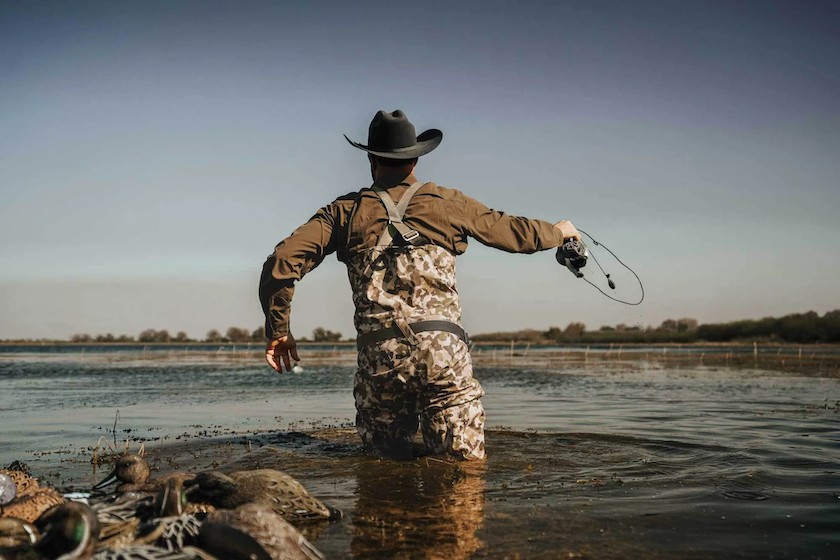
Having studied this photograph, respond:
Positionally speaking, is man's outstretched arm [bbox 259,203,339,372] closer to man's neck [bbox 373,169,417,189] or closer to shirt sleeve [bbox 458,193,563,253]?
man's neck [bbox 373,169,417,189]

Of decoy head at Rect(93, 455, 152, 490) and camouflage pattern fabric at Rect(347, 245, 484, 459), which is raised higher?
camouflage pattern fabric at Rect(347, 245, 484, 459)

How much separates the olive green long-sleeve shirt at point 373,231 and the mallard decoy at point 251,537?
224 cm

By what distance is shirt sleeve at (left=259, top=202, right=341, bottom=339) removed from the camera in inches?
193

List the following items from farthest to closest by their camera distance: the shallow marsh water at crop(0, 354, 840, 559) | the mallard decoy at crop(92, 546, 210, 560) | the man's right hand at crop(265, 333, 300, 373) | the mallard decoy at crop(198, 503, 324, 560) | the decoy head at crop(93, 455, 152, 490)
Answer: the man's right hand at crop(265, 333, 300, 373) → the decoy head at crop(93, 455, 152, 490) → the shallow marsh water at crop(0, 354, 840, 559) → the mallard decoy at crop(198, 503, 324, 560) → the mallard decoy at crop(92, 546, 210, 560)

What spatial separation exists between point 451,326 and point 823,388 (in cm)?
1512

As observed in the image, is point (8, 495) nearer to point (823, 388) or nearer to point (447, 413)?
point (447, 413)

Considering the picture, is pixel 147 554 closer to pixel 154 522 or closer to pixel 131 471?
pixel 154 522

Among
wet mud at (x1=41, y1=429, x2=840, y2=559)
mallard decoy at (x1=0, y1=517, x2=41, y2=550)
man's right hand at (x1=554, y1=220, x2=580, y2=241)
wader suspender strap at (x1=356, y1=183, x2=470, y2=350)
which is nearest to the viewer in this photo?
mallard decoy at (x1=0, y1=517, x2=41, y2=550)

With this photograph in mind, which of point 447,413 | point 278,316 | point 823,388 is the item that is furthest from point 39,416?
point 823,388

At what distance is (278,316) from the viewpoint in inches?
204

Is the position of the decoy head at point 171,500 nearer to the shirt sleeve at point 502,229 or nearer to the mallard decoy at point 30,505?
the mallard decoy at point 30,505

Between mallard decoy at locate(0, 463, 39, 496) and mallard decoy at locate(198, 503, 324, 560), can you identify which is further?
mallard decoy at locate(0, 463, 39, 496)

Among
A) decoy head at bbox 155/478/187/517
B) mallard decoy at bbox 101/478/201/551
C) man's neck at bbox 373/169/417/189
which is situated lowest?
mallard decoy at bbox 101/478/201/551

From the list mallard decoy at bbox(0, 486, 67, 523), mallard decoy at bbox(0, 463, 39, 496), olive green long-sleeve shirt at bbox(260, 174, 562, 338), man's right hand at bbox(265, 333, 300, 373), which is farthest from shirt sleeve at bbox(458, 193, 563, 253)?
mallard decoy at bbox(0, 463, 39, 496)
